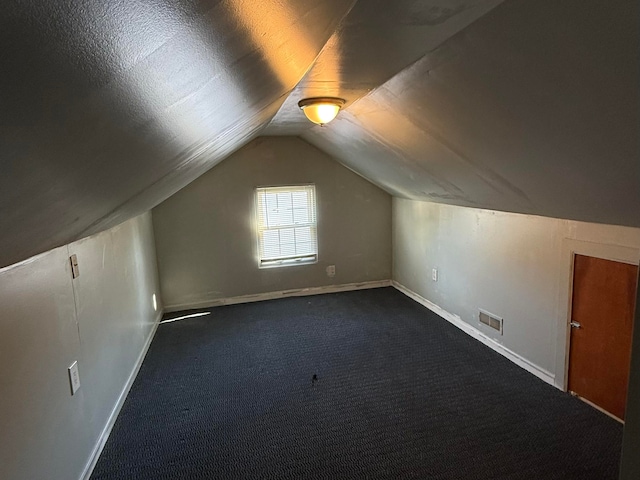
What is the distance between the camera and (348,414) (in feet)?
9.18

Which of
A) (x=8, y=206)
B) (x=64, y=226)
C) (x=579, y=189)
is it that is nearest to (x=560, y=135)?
(x=579, y=189)

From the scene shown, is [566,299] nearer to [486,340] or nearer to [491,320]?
[491,320]

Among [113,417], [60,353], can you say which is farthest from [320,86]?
[113,417]

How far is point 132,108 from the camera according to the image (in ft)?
3.01

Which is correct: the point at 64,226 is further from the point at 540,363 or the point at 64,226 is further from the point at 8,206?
the point at 540,363

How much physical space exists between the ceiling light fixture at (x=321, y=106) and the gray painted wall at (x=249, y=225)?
2.41m

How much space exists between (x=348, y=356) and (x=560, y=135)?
2.56 meters

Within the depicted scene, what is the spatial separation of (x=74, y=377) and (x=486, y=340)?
130 inches

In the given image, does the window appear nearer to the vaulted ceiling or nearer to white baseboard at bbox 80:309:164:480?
white baseboard at bbox 80:309:164:480

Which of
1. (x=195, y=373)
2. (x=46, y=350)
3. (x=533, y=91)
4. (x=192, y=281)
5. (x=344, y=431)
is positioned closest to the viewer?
(x=533, y=91)

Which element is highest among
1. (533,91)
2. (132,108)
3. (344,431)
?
(533,91)

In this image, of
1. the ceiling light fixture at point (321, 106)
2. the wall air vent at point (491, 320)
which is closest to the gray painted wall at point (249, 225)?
the wall air vent at point (491, 320)

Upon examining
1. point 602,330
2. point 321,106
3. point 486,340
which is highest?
point 321,106

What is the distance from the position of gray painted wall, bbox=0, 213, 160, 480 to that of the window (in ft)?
6.85
